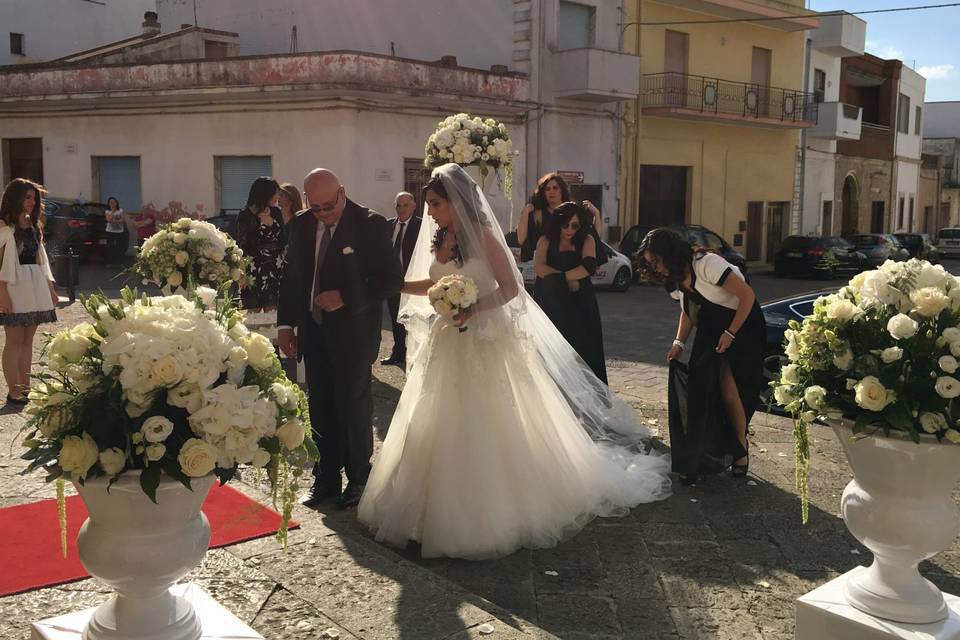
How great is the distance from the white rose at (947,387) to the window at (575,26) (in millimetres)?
21361

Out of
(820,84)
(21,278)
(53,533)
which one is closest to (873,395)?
(53,533)

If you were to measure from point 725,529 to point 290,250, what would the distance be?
290cm

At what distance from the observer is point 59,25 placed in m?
30.9

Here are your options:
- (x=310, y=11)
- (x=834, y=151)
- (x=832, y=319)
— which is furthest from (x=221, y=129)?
(x=834, y=151)

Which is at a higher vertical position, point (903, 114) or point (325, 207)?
point (903, 114)

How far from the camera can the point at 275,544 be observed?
459 centimetres

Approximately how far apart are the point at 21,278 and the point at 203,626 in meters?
5.11

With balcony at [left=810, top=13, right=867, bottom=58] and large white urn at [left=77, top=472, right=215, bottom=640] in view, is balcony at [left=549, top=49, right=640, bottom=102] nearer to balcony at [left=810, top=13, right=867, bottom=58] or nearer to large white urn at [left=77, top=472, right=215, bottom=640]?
balcony at [left=810, top=13, right=867, bottom=58]

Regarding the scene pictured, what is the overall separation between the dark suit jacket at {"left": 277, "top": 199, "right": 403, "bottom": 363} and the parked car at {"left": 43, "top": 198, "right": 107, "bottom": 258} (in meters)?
15.9

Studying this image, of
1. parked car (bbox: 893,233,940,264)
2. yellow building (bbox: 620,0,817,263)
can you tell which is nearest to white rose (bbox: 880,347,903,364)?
yellow building (bbox: 620,0,817,263)

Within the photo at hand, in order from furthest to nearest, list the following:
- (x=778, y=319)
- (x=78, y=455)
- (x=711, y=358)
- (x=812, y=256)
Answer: (x=812, y=256), (x=778, y=319), (x=711, y=358), (x=78, y=455)

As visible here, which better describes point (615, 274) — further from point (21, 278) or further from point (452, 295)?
point (452, 295)

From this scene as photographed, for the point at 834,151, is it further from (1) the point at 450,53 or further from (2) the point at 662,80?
(1) the point at 450,53

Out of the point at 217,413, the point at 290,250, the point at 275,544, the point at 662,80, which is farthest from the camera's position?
the point at 662,80
